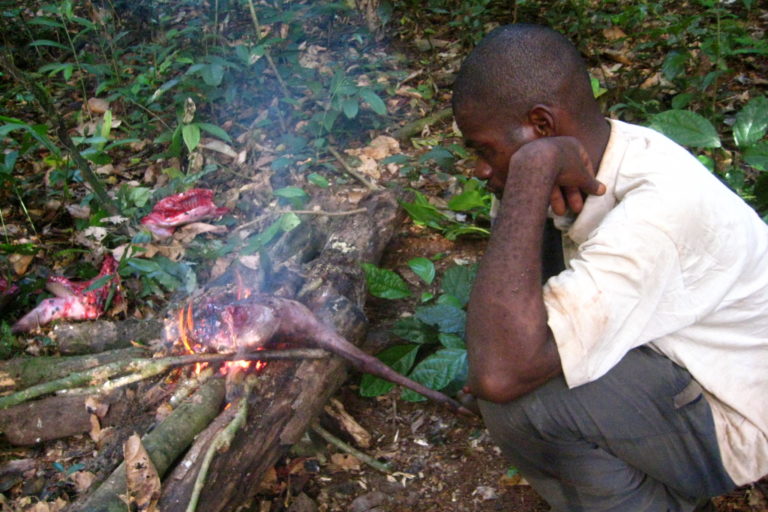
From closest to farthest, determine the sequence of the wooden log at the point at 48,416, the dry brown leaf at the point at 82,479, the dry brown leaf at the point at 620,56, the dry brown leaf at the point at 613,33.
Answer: the dry brown leaf at the point at 82,479 < the wooden log at the point at 48,416 < the dry brown leaf at the point at 620,56 < the dry brown leaf at the point at 613,33

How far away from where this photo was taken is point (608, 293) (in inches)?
61.6

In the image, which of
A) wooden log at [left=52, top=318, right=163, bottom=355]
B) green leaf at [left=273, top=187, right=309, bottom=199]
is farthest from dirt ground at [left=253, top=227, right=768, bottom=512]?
green leaf at [left=273, top=187, right=309, bottom=199]

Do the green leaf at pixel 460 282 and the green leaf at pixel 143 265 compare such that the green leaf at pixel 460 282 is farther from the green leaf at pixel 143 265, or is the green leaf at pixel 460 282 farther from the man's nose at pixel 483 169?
the green leaf at pixel 143 265

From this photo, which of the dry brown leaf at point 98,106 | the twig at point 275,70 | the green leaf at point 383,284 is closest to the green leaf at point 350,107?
the twig at point 275,70

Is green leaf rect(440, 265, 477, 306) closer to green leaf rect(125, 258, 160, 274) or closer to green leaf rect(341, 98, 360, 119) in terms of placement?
green leaf rect(125, 258, 160, 274)

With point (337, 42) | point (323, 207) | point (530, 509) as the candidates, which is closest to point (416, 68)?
point (337, 42)

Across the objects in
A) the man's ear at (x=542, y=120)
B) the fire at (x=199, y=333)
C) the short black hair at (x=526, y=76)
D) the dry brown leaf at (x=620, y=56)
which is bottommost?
the dry brown leaf at (x=620, y=56)

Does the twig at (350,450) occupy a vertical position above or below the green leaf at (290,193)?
below

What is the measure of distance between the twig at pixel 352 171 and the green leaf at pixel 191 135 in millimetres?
818

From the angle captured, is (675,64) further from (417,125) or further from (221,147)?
(221,147)

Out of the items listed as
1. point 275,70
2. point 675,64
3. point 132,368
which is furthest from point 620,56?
point 132,368

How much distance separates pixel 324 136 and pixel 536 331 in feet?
10.7

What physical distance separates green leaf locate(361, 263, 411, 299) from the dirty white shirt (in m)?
1.12

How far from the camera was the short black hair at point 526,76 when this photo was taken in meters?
1.78
